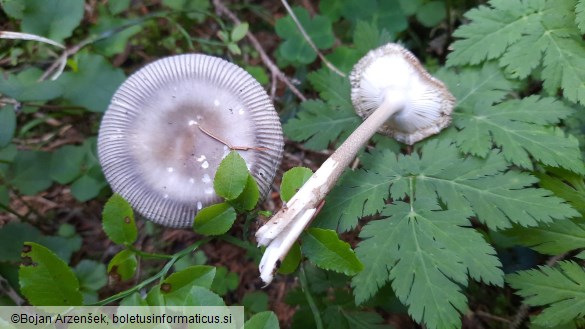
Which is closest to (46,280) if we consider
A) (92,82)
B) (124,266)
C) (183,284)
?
(124,266)

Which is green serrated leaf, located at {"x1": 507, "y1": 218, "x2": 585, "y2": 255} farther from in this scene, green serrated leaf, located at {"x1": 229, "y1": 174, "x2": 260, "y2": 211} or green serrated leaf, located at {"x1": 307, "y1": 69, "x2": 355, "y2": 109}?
green serrated leaf, located at {"x1": 229, "y1": 174, "x2": 260, "y2": 211}


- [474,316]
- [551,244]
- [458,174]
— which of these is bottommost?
[474,316]

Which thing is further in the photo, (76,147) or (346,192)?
(76,147)

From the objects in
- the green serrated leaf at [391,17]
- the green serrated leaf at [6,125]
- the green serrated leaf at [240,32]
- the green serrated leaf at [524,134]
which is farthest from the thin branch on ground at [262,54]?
the green serrated leaf at [6,125]

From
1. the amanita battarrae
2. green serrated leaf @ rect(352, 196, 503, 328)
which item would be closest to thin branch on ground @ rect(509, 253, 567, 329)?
green serrated leaf @ rect(352, 196, 503, 328)

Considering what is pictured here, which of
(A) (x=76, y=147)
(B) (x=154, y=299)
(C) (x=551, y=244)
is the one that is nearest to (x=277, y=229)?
(B) (x=154, y=299)

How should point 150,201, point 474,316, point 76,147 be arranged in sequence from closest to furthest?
point 150,201, point 474,316, point 76,147

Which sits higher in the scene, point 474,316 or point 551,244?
point 551,244

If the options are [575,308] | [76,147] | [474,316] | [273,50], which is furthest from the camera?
[273,50]

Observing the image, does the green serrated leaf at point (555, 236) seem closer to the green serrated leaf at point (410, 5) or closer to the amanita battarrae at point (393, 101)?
the amanita battarrae at point (393, 101)

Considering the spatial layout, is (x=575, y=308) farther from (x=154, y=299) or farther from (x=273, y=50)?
(x=273, y=50)
